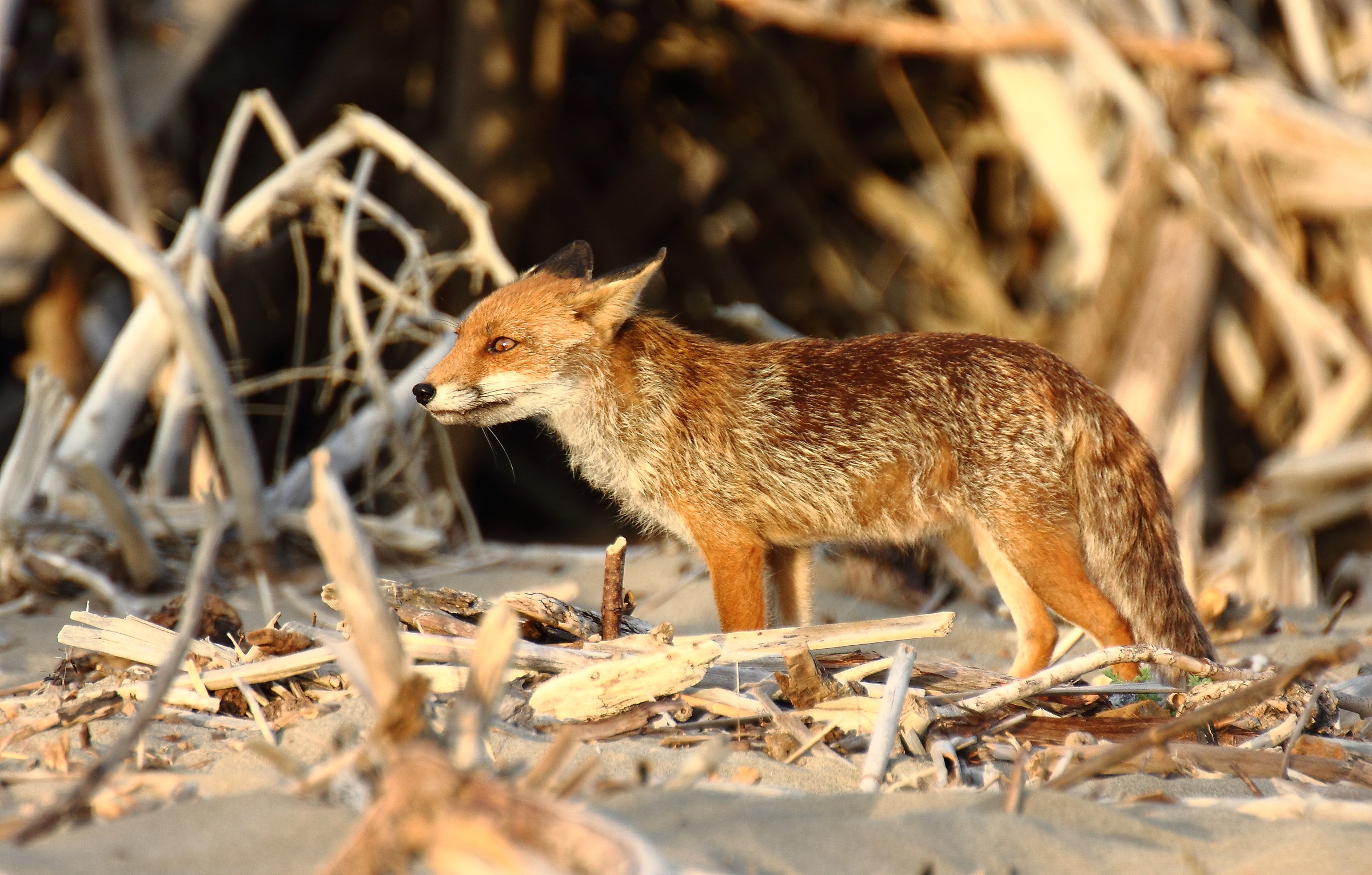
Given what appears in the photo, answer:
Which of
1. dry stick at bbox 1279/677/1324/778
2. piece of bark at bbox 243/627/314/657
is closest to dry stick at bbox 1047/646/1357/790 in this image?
dry stick at bbox 1279/677/1324/778

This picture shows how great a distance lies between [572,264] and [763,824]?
10.5 feet

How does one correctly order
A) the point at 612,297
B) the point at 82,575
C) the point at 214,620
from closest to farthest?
the point at 214,620 → the point at 612,297 → the point at 82,575

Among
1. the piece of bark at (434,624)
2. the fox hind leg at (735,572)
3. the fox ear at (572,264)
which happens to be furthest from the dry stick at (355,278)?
the piece of bark at (434,624)

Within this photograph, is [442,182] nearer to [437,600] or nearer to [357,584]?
[437,600]

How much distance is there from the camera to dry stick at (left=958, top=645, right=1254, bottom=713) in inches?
147

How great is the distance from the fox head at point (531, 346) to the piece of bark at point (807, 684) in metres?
1.77

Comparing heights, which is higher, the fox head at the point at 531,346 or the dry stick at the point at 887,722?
the fox head at the point at 531,346

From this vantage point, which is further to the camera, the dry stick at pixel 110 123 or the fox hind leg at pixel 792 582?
the dry stick at pixel 110 123

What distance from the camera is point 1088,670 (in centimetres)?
384

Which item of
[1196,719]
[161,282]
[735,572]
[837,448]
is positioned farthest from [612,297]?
[1196,719]

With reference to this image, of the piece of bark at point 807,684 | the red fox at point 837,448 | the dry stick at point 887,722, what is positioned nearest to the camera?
the dry stick at point 887,722

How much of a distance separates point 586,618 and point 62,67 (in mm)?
6508

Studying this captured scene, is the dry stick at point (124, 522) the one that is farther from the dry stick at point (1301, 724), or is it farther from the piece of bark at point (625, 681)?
the dry stick at point (1301, 724)

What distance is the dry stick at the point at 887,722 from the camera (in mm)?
3189
